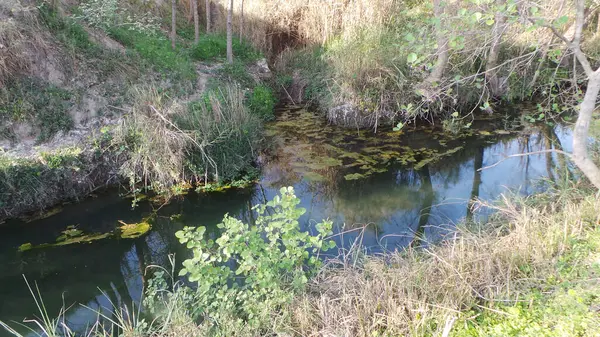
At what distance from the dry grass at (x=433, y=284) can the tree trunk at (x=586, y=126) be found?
0.35 meters

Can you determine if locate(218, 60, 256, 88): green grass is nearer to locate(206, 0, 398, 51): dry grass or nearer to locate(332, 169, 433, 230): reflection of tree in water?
locate(206, 0, 398, 51): dry grass

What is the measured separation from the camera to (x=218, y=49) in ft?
30.6

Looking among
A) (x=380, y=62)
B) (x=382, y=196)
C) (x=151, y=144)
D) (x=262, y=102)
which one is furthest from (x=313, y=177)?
(x=380, y=62)

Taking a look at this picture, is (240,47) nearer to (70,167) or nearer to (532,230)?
(70,167)

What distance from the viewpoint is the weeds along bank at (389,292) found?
262cm

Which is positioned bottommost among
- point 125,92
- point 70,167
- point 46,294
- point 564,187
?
point 46,294

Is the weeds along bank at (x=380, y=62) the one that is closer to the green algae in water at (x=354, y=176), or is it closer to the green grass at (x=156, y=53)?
the green algae in water at (x=354, y=176)

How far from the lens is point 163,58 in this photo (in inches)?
311

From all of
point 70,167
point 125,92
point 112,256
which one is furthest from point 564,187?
point 125,92

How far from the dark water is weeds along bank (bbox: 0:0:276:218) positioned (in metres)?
0.35

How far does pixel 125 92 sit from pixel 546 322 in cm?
644

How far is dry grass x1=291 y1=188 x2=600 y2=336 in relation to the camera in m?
2.67

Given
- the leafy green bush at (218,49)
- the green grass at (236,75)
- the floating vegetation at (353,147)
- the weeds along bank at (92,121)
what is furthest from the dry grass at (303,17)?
the weeds along bank at (92,121)

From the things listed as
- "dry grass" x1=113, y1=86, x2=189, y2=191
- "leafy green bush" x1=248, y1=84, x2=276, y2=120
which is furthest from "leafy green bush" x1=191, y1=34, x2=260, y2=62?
"dry grass" x1=113, y1=86, x2=189, y2=191
